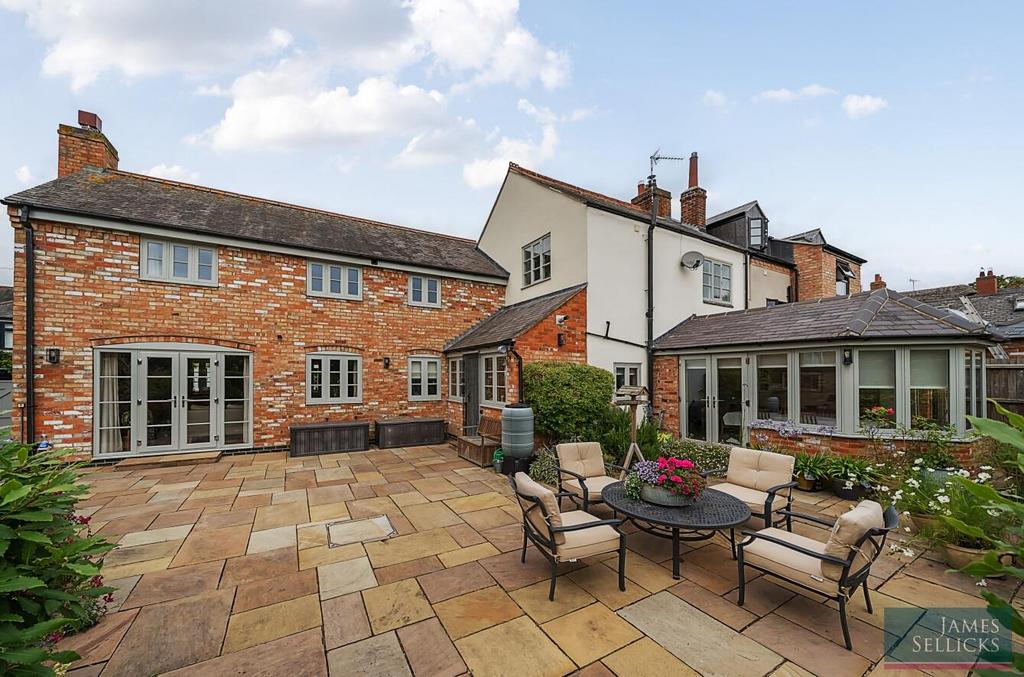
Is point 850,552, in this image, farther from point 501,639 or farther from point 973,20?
point 973,20

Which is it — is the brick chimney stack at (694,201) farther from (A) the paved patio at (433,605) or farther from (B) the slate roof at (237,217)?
(A) the paved patio at (433,605)

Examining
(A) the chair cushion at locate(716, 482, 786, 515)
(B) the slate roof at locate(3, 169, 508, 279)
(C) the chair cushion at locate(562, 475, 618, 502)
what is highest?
(B) the slate roof at locate(3, 169, 508, 279)

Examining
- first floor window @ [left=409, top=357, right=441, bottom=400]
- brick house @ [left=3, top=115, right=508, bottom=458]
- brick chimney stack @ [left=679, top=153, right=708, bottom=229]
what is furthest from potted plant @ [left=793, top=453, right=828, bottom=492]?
brick chimney stack @ [left=679, top=153, right=708, bottom=229]

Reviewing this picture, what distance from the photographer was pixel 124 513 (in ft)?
17.5

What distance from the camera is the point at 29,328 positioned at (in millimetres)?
7367

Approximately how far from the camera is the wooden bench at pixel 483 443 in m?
7.98

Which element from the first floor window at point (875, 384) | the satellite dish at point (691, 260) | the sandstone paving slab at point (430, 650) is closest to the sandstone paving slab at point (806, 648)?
the sandstone paving slab at point (430, 650)

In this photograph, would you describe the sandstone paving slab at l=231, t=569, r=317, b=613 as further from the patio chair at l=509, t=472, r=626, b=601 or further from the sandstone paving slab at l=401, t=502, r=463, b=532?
the patio chair at l=509, t=472, r=626, b=601

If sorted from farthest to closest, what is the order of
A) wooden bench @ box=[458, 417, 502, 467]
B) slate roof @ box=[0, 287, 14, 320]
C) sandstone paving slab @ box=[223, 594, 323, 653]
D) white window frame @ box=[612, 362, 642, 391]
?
slate roof @ box=[0, 287, 14, 320], white window frame @ box=[612, 362, 642, 391], wooden bench @ box=[458, 417, 502, 467], sandstone paving slab @ box=[223, 594, 323, 653]

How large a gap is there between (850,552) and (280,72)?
36.3 ft

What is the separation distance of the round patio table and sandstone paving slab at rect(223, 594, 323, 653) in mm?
2862

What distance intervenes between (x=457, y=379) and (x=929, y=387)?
9.52 m

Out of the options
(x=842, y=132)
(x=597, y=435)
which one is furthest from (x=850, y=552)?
(x=842, y=132)

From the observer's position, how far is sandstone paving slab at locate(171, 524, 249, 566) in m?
4.12
